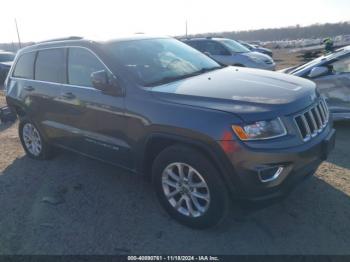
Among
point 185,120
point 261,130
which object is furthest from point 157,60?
→ point 261,130

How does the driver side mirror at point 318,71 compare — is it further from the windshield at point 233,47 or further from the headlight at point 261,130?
the windshield at point 233,47

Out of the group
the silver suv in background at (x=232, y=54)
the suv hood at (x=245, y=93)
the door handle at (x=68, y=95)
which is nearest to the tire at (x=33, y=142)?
the door handle at (x=68, y=95)

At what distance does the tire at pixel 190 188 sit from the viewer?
120 inches

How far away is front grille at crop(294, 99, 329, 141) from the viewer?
3066 mm

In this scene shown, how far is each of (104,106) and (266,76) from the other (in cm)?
179

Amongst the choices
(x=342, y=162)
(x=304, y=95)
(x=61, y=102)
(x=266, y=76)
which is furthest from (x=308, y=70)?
(x=61, y=102)

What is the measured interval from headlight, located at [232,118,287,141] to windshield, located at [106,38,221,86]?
116 cm

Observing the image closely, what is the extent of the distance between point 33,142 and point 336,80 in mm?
4955

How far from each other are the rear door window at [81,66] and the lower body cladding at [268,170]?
1878 millimetres

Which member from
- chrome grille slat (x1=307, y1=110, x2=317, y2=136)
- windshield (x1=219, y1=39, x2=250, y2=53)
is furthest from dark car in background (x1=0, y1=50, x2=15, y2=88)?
chrome grille slat (x1=307, y1=110, x2=317, y2=136)

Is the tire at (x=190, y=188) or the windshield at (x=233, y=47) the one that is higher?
the windshield at (x=233, y=47)

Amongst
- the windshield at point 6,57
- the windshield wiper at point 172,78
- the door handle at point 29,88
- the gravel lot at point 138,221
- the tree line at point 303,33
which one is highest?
the windshield wiper at point 172,78

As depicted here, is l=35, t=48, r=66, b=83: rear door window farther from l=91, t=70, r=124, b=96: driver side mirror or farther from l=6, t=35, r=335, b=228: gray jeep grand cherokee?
l=91, t=70, r=124, b=96: driver side mirror

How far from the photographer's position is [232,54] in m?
11.7
